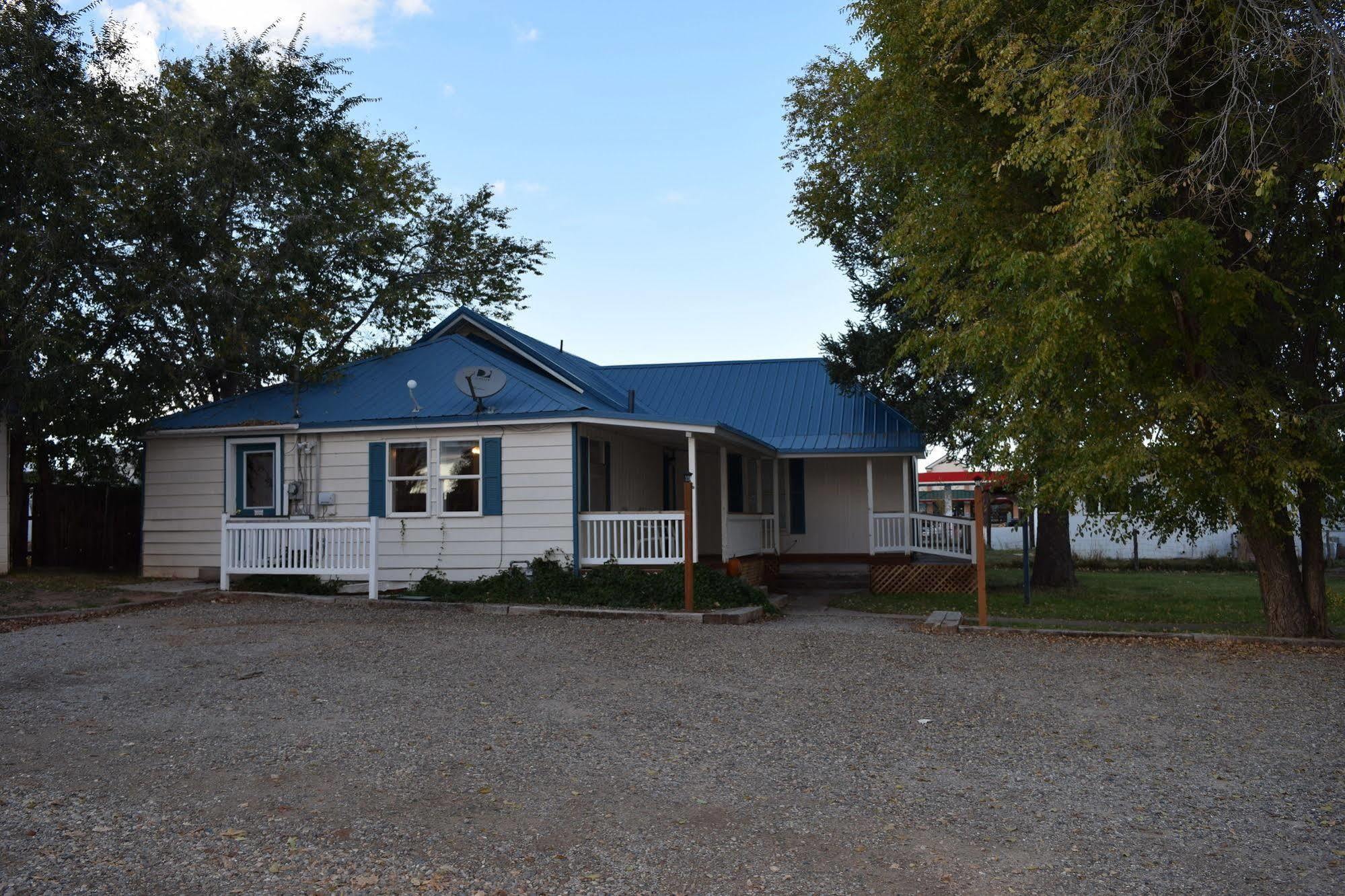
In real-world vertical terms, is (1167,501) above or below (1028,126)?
below

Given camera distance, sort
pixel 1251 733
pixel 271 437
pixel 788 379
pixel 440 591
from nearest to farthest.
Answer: pixel 1251 733, pixel 440 591, pixel 271 437, pixel 788 379

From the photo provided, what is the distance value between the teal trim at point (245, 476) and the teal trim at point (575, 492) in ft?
15.5

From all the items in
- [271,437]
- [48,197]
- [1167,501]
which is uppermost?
[48,197]

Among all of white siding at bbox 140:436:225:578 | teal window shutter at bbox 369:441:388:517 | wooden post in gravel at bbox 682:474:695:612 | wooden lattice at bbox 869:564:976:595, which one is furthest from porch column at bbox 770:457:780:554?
white siding at bbox 140:436:225:578

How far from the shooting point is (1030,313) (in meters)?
10.2

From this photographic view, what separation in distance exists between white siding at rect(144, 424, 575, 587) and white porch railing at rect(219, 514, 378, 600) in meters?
0.87

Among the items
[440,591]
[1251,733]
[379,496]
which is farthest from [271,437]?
[1251,733]

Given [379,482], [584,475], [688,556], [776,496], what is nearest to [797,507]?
[776,496]

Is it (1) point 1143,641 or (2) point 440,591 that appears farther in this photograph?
(2) point 440,591

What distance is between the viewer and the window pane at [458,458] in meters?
15.4

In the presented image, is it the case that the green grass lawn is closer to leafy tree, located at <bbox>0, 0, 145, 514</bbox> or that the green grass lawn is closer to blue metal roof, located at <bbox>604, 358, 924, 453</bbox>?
blue metal roof, located at <bbox>604, 358, 924, 453</bbox>

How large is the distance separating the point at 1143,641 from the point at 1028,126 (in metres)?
5.69

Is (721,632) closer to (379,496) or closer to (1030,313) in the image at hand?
(1030,313)

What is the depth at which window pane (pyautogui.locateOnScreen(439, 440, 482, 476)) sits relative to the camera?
15.4m
